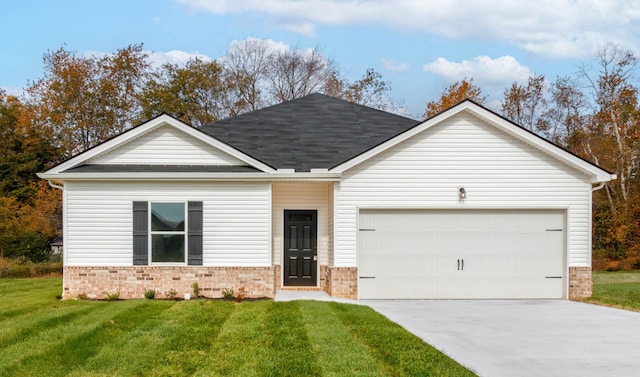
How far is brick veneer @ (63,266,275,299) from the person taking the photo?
43.7ft

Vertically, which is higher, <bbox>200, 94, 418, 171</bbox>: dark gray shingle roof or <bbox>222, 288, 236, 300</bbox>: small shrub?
<bbox>200, 94, 418, 171</bbox>: dark gray shingle roof

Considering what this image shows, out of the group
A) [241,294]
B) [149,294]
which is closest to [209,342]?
[241,294]

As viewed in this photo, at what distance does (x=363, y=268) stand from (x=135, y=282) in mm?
5260

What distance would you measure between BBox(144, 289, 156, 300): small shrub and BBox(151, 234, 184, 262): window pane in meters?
0.69

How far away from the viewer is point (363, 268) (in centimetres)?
1391

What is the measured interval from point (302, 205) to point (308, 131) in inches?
121

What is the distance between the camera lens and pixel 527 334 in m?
9.56

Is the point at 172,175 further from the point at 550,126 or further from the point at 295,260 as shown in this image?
the point at 550,126

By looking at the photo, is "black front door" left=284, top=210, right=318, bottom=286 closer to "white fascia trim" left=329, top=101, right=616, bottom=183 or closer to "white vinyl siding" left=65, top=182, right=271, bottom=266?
"white vinyl siding" left=65, top=182, right=271, bottom=266

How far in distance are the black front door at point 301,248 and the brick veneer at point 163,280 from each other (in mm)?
1807

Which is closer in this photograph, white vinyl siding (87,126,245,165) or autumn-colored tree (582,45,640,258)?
white vinyl siding (87,126,245,165)

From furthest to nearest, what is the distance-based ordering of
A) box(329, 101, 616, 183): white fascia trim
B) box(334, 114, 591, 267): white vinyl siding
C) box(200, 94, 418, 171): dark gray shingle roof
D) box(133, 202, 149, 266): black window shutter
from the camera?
box(200, 94, 418, 171): dark gray shingle roof → box(334, 114, 591, 267): white vinyl siding → box(329, 101, 616, 183): white fascia trim → box(133, 202, 149, 266): black window shutter

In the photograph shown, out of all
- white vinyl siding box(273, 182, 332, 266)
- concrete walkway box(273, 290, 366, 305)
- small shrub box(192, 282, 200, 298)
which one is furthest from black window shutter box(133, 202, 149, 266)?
white vinyl siding box(273, 182, 332, 266)

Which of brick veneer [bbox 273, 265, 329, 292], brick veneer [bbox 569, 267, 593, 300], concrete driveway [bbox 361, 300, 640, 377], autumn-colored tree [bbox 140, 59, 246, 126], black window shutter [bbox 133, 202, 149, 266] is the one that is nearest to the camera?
concrete driveway [bbox 361, 300, 640, 377]
